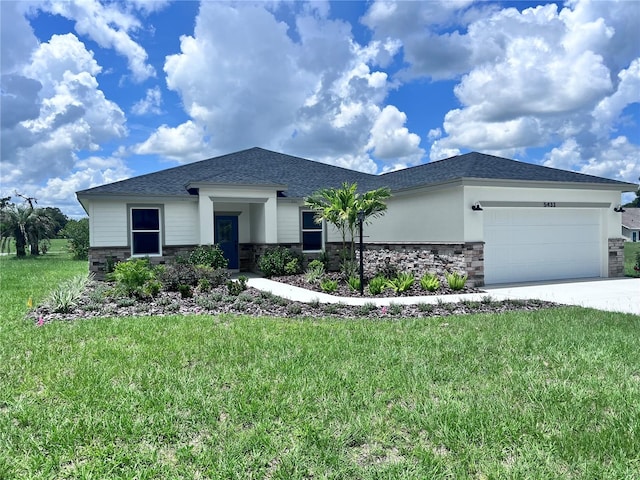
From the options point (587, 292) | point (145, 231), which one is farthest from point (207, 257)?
point (587, 292)

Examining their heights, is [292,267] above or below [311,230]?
below

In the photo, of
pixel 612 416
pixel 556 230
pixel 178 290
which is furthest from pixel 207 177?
pixel 612 416

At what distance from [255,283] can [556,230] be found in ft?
32.5

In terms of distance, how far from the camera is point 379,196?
1273 cm

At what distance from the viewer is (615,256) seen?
14.8 metres

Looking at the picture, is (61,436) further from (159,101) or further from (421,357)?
(159,101)

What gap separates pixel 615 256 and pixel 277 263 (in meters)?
11.7

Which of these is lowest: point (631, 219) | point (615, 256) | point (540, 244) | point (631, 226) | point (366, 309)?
point (366, 309)

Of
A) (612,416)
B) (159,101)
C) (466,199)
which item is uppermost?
(159,101)

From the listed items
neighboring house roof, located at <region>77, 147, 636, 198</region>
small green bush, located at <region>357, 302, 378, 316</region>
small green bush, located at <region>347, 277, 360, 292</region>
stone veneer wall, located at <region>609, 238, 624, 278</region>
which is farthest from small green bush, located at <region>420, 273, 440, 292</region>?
stone veneer wall, located at <region>609, 238, 624, 278</region>

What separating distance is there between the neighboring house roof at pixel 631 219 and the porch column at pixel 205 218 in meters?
48.8

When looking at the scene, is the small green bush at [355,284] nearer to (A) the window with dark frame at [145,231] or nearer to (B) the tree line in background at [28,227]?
(A) the window with dark frame at [145,231]

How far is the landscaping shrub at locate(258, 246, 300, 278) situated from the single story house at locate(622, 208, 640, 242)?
4695 cm

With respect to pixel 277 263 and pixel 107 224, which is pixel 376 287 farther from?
pixel 107 224
